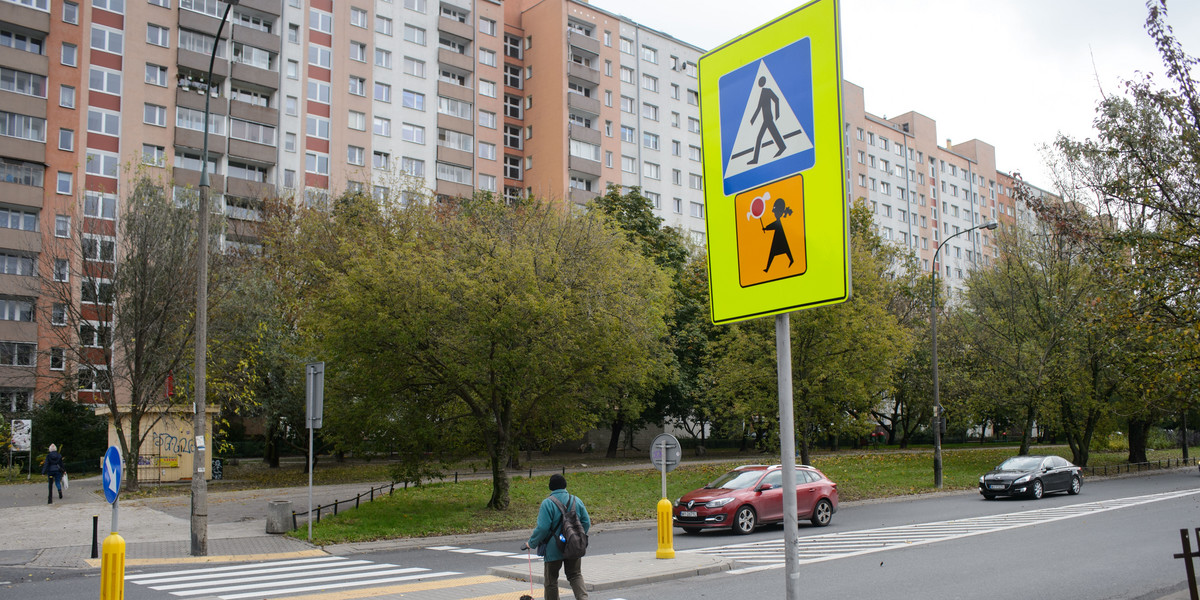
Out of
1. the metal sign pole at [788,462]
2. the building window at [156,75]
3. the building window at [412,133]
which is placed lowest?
the metal sign pole at [788,462]

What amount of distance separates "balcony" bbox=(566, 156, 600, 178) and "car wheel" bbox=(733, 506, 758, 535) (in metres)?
47.2

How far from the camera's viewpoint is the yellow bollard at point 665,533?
13656mm

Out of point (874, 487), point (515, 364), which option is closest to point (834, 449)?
point (874, 487)

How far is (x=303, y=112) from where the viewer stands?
2130 inches

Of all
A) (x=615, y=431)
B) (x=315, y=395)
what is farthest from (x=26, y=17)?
(x=315, y=395)

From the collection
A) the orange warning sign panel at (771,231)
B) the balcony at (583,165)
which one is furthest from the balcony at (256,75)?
the orange warning sign panel at (771,231)

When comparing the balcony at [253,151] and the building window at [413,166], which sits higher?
the building window at [413,166]

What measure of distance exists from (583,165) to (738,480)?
154 ft

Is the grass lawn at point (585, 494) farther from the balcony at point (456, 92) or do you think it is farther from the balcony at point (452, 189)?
the balcony at point (456, 92)

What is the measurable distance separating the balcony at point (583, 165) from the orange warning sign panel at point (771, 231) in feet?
199

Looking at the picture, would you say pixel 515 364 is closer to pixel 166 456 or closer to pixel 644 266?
pixel 644 266

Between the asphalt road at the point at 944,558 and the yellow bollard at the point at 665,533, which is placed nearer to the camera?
the asphalt road at the point at 944,558

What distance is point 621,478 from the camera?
31938 millimetres

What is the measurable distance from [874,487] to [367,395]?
62.7 ft
